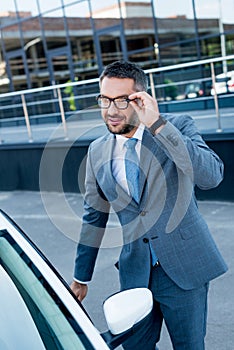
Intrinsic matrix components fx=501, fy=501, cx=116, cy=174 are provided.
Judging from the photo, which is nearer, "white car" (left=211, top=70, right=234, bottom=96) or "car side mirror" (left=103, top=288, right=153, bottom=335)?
"car side mirror" (left=103, top=288, right=153, bottom=335)

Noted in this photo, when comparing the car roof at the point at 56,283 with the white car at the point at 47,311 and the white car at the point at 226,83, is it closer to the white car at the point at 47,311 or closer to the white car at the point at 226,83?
the white car at the point at 47,311

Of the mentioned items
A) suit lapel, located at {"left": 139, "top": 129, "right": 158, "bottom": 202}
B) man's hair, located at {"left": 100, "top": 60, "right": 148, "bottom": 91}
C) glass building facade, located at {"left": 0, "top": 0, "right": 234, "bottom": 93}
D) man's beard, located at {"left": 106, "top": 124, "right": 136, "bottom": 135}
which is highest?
glass building facade, located at {"left": 0, "top": 0, "right": 234, "bottom": 93}

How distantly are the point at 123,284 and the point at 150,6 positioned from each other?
1275 centimetres

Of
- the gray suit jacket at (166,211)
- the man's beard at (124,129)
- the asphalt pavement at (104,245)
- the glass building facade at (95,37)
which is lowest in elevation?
the asphalt pavement at (104,245)

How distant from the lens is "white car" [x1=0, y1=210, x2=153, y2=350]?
167 cm

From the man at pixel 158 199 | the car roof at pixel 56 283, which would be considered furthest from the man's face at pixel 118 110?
the car roof at pixel 56 283

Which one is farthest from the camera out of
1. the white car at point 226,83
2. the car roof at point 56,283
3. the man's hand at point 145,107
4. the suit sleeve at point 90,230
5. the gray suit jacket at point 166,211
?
the white car at point 226,83

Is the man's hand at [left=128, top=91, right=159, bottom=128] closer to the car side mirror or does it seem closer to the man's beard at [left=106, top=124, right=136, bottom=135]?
the man's beard at [left=106, top=124, right=136, bottom=135]

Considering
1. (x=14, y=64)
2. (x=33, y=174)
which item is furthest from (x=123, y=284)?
(x=14, y=64)

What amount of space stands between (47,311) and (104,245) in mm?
3583

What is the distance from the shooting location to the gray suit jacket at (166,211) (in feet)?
6.61

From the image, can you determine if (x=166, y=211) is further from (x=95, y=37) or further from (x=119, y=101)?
(x=95, y=37)

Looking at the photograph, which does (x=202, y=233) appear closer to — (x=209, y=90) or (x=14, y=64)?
(x=209, y=90)

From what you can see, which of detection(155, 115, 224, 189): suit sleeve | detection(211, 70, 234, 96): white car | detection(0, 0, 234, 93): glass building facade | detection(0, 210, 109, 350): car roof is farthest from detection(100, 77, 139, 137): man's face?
detection(0, 0, 234, 93): glass building facade
